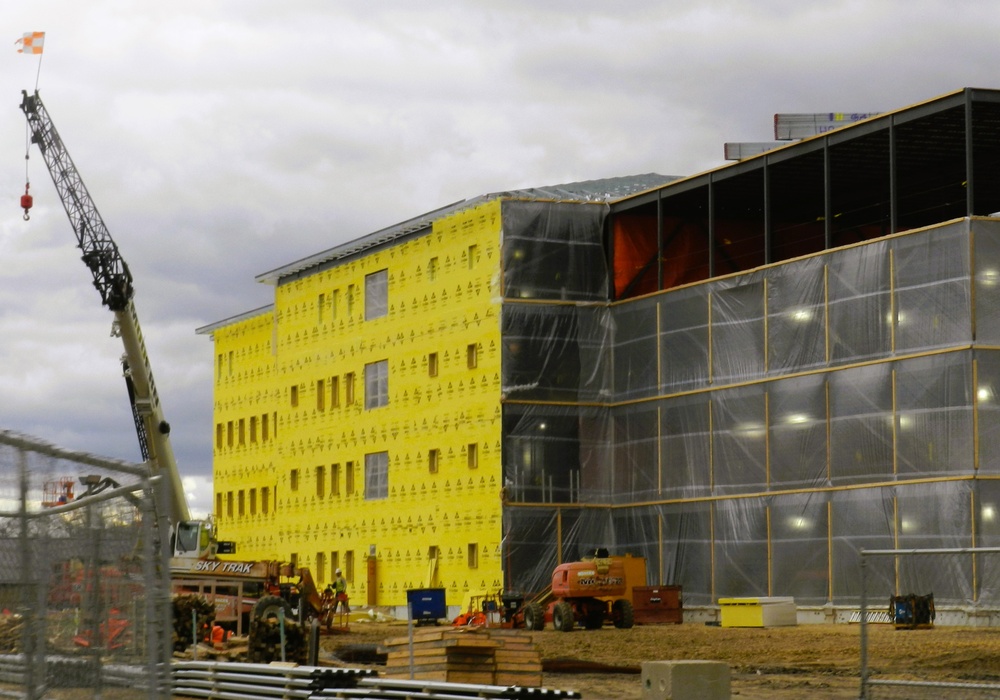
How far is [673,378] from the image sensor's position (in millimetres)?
50906

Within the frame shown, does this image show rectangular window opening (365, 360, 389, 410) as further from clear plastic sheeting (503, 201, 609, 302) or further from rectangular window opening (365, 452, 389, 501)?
clear plastic sheeting (503, 201, 609, 302)

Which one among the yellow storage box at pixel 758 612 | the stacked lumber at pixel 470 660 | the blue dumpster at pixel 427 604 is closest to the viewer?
the stacked lumber at pixel 470 660

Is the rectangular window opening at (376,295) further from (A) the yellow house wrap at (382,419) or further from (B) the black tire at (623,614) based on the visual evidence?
(B) the black tire at (623,614)

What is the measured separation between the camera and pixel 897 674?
2533cm

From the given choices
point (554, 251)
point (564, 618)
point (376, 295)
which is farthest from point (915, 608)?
point (376, 295)

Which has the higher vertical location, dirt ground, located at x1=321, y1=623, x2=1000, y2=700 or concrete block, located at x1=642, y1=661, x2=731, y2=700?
concrete block, located at x1=642, y1=661, x2=731, y2=700

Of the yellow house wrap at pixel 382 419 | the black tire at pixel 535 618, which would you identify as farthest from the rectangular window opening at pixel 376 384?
the black tire at pixel 535 618

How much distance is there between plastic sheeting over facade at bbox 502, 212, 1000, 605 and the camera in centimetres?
4062

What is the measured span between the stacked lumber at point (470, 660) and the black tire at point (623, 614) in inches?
736

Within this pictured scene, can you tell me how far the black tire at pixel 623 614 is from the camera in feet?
142

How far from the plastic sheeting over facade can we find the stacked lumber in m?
13.9

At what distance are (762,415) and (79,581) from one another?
3786cm

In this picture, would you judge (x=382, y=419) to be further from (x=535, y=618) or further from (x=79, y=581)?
(x=79, y=581)

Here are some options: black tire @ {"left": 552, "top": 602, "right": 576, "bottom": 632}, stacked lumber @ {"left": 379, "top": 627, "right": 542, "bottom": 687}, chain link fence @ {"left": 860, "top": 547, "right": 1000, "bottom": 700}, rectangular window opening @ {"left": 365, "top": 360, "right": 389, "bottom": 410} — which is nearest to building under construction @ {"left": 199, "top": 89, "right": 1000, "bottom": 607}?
rectangular window opening @ {"left": 365, "top": 360, "right": 389, "bottom": 410}
